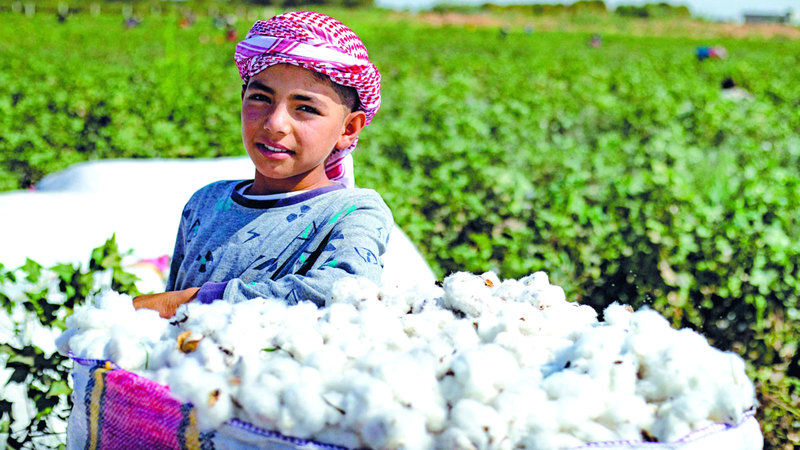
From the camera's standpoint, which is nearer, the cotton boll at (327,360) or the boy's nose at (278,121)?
the cotton boll at (327,360)

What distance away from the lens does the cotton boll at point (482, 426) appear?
3.31 ft

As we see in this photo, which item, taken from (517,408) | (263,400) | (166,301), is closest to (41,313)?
(166,301)

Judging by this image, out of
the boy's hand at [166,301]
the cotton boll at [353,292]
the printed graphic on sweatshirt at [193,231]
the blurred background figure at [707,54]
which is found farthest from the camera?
the blurred background figure at [707,54]

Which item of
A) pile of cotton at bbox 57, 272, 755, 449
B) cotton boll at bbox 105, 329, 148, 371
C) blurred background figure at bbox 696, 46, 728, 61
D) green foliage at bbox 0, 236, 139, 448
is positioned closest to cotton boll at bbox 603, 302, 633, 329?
pile of cotton at bbox 57, 272, 755, 449

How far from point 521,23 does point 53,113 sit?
50.1 metres

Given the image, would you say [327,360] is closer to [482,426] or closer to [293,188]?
[482,426]

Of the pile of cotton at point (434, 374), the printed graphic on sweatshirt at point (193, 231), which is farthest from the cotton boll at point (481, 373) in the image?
the printed graphic on sweatshirt at point (193, 231)

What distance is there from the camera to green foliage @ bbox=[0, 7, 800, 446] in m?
3.44

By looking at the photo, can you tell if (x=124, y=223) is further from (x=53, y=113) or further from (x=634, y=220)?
(x=53, y=113)

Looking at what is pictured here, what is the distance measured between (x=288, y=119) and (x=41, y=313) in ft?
3.88

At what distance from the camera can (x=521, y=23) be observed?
2124 inches

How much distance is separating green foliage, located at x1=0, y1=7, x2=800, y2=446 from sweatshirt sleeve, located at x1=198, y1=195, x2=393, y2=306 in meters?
1.09

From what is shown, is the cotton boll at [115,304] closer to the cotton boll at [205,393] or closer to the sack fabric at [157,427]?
the sack fabric at [157,427]

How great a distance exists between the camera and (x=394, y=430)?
39.4 inches
